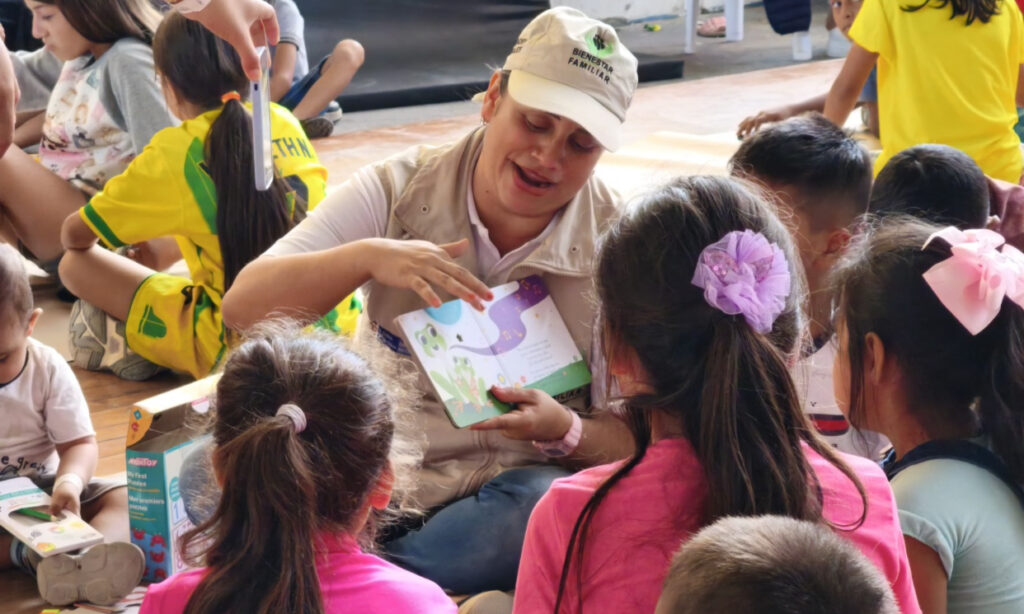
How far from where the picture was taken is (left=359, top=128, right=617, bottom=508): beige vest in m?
1.85

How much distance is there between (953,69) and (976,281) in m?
1.89

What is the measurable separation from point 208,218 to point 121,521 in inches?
31.6

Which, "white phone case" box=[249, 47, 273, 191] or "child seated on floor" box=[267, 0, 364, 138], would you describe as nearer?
"white phone case" box=[249, 47, 273, 191]

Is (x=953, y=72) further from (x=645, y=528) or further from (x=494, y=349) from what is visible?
(x=645, y=528)

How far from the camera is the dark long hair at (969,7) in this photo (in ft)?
9.89

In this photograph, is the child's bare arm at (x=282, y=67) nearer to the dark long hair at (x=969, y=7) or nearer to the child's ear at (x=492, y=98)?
the dark long hair at (x=969, y=7)

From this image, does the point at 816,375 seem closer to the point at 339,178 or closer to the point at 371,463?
the point at 371,463

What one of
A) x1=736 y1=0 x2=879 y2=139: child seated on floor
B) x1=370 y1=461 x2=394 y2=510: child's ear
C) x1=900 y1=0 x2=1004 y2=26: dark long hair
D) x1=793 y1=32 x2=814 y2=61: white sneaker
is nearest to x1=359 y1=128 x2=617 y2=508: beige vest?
x1=370 y1=461 x2=394 y2=510: child's ear

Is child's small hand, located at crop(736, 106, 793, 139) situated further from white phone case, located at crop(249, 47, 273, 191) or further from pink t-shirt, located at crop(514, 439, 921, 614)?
pink t-shirt, located at crop(514, 439, 921, 614)

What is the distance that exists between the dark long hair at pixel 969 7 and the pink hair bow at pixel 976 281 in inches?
71.2

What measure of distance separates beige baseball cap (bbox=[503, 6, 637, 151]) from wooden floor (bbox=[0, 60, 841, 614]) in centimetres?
40

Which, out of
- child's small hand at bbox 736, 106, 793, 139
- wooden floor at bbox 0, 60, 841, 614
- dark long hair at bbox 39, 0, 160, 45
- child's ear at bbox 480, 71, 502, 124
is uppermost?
child's ear at bbox 480, 71, 502, 124

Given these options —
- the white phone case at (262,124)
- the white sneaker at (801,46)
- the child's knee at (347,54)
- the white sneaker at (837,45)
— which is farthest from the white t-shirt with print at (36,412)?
the white sneaker at (837,45)

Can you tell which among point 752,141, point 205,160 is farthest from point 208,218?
point 752,141
